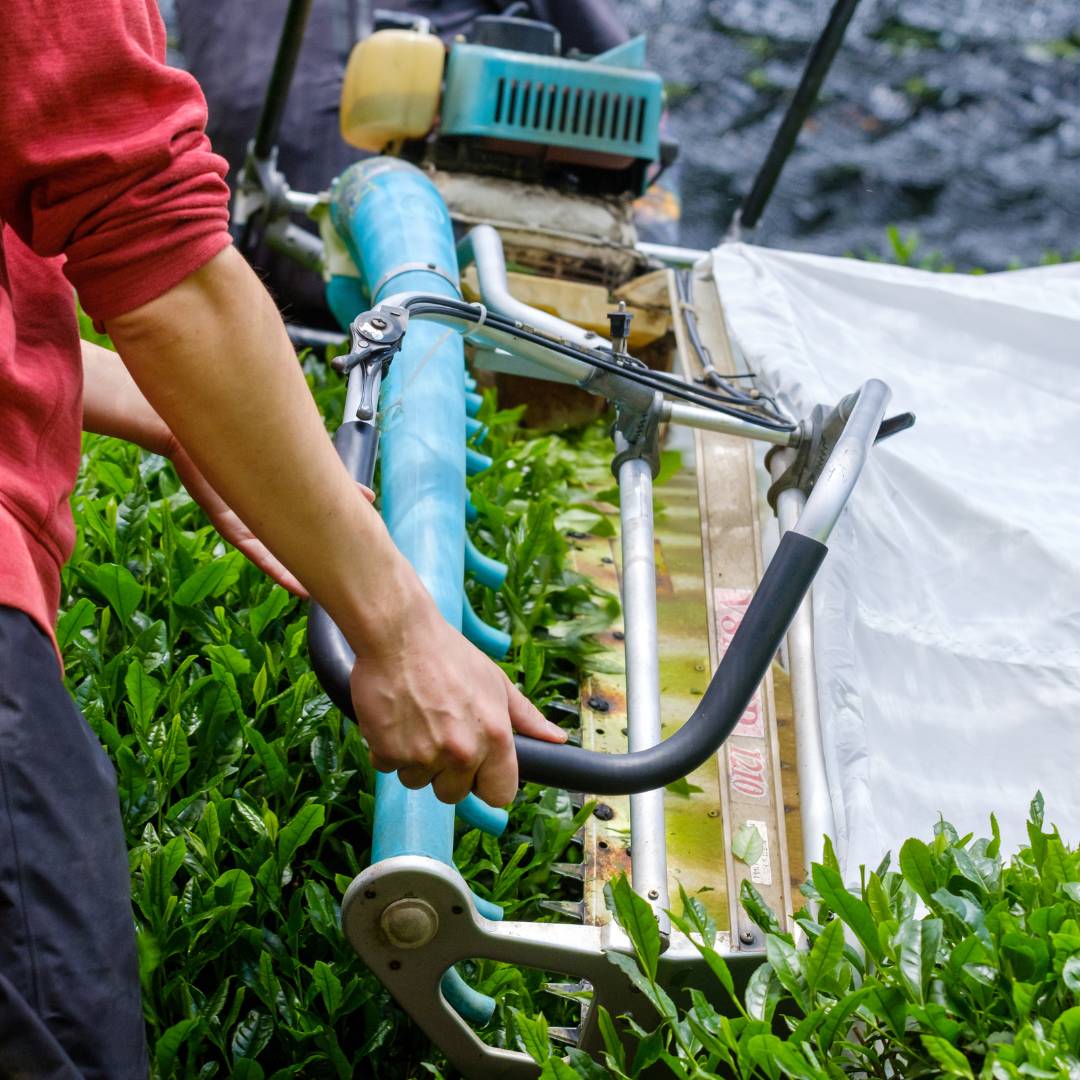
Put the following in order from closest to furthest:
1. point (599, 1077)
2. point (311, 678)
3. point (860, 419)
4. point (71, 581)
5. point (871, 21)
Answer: point (599, 1077), point (860, 419), point (311, 678), point (71, 581), point (871, 21)

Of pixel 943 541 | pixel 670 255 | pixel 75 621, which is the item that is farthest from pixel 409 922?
pixel 670 255

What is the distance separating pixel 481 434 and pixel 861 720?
1221 millimetres

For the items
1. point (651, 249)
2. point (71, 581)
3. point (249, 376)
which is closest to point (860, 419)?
point (249, 376)

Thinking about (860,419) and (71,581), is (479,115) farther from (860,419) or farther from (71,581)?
(860,419)

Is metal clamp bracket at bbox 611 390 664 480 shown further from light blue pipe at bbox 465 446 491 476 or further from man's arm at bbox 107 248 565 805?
man's arm at bbox 107 248 565 805

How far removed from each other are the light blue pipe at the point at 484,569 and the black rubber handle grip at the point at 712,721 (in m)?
0.90

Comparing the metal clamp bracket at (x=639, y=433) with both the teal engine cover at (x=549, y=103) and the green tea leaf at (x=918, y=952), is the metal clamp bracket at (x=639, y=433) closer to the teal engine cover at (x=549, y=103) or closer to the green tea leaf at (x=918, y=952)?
the green tea leaf at (x=918, y=952)

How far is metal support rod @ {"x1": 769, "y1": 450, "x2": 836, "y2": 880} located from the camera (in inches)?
61.3

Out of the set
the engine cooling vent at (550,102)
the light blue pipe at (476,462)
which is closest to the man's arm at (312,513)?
the light blue pipe at (476,462)

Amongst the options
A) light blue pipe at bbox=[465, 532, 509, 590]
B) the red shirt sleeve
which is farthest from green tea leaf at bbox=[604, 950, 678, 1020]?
light blue pipe at bbox=[465, 532, 509, 590]

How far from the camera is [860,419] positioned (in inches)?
67.2

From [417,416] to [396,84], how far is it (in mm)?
1436

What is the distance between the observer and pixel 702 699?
1.33 meters

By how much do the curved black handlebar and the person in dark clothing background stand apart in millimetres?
2715
